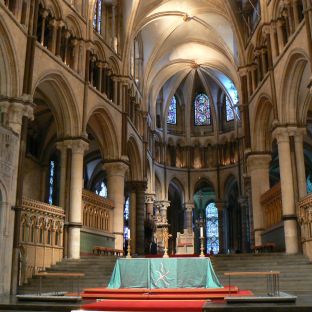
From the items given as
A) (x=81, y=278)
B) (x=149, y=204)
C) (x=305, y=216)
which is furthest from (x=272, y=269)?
(x=149, y=204)

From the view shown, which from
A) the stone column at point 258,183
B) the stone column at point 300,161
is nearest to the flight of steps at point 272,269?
the stone column at point 300,161

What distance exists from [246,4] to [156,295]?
21.6 metres

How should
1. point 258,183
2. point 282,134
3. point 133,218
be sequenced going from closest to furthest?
point 282,134 → point 258,183 → point 133,218

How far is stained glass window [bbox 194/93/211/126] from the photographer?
143 ft

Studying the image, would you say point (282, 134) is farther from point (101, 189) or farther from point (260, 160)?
point (101, 189)

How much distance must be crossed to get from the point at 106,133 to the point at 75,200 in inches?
240

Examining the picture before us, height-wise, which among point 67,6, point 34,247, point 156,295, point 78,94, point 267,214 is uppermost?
point 67,6

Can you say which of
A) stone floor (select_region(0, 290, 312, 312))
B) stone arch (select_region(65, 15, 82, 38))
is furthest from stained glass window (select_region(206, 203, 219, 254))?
stone floor (select_region(0, 290, 312, 312))

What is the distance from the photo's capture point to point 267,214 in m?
24.6

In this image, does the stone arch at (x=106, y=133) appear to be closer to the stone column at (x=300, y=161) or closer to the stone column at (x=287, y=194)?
the stone column at (x=287, y=194)

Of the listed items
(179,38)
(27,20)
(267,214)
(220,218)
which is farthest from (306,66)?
(220,218)

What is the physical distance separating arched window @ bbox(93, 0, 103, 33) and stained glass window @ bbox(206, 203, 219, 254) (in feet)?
80.0

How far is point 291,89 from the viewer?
2059 cm

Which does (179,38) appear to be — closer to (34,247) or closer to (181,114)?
(181,114)
